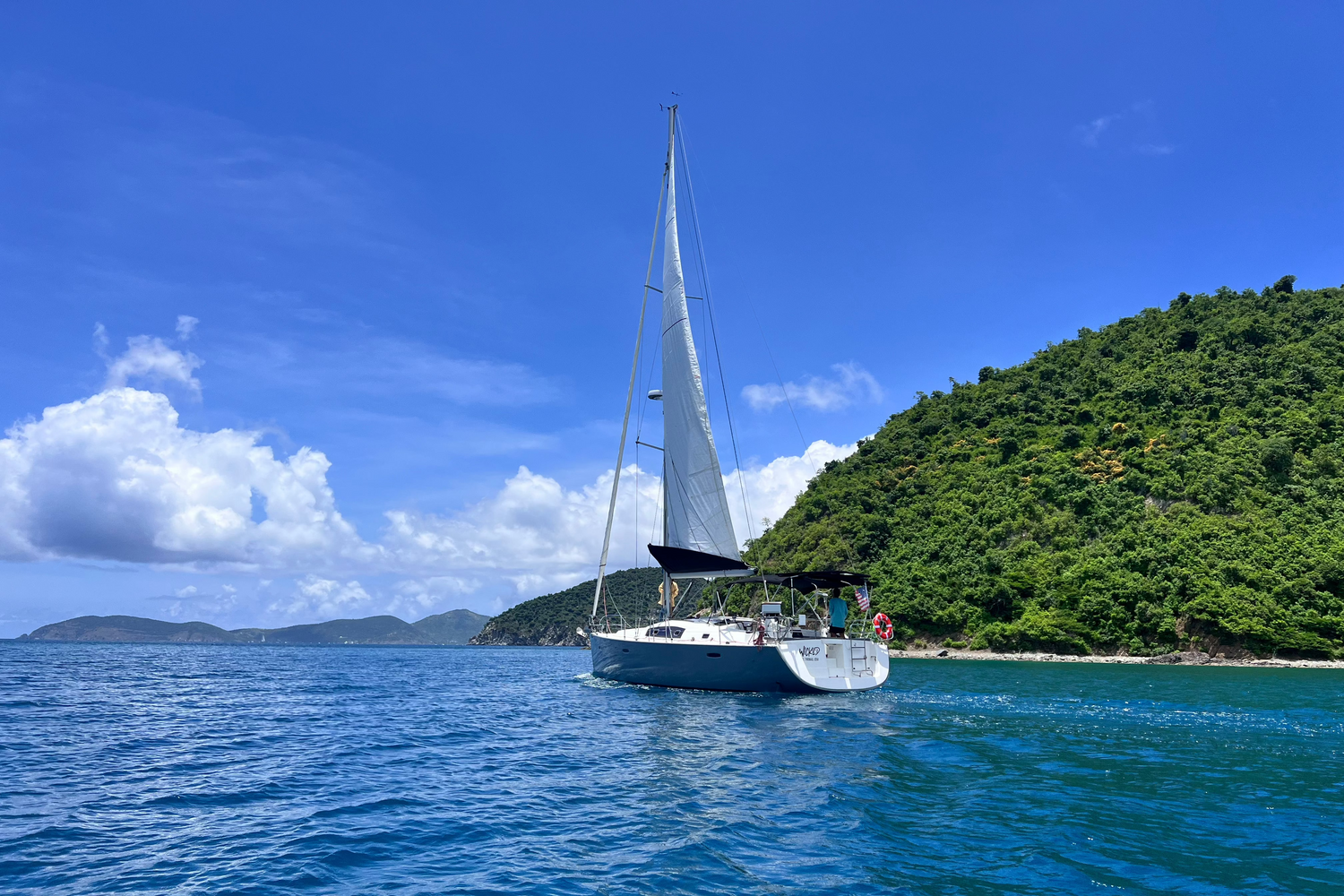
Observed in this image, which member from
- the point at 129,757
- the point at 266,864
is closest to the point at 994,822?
the point at 266,864

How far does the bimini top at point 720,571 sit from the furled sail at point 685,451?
4.40ft

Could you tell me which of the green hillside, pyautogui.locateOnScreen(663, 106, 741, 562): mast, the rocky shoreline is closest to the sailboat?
pyautogui.locateOnScreen(663, 106, 741, 562): mast

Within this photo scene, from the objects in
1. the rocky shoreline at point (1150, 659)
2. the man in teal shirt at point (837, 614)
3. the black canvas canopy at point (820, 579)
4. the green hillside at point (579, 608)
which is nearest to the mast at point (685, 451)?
the black canvas canopy at point (820, 579)

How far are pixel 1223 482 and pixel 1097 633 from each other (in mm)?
18615

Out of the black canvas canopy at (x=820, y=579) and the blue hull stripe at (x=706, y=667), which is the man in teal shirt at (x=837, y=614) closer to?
the black canvas canopy at (x=820, y=579)

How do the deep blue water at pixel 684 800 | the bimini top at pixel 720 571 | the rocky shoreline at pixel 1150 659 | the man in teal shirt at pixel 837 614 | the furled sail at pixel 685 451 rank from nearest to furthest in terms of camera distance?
the deep blue water at pixel 684 800, the man in teal shirt at pixel 837 614, the bimini top at pixel 720 571, the furled sail at pixel 685 451, the rocky shoreline at pixel 1150 659

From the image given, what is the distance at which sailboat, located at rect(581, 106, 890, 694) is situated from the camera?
26.1 m

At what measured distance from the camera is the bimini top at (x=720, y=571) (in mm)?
28609

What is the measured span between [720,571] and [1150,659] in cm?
4293

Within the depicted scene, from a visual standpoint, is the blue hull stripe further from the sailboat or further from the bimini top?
the bimini top

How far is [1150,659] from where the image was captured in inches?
2121

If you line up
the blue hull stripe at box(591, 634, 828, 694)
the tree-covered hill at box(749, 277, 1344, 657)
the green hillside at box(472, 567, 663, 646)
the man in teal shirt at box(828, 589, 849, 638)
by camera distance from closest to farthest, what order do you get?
the blue hull stripe at box(591, 634, 828, 694) → the man in teal shirt at box(828, 589, 849, 638) → the tree-covered hill at box(749, 277, 1344, 657) → the green hillside at box(472, 567, 663, 646)

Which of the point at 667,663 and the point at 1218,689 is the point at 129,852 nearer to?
the point at 667,663

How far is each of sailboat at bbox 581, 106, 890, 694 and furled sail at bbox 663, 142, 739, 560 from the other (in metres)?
0.04
